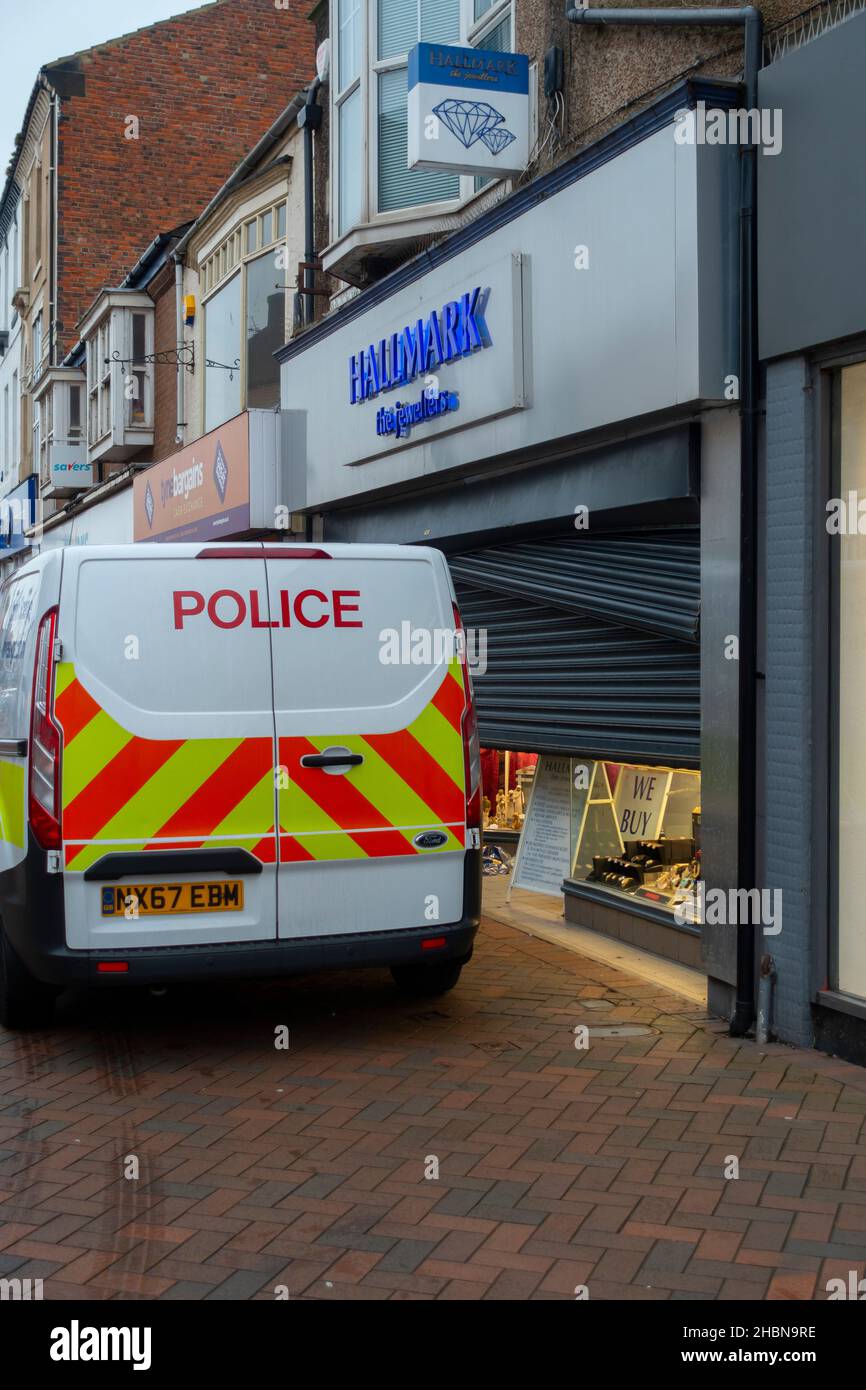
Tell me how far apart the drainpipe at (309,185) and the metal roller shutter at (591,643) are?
4.23 meters

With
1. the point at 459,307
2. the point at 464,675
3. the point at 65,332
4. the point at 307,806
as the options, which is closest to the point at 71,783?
the point at 307,806

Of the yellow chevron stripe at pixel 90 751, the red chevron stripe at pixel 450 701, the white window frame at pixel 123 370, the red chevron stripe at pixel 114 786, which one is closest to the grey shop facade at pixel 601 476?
the red chevron stripe at pixel 450 701

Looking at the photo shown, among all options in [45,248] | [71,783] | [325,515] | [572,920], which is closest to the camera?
[71,783]

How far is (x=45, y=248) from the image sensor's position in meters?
29.6

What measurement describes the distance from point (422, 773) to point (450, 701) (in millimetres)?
351

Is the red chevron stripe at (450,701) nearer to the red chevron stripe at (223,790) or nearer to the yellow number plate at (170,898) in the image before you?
the red chevron stripe at (223,790)

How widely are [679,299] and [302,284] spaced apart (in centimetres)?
723

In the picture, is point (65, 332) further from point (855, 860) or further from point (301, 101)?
point (855, 860)

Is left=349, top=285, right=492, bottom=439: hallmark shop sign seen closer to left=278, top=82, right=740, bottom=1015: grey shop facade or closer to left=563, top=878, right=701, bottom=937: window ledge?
left=278, top=82, right=740, bottom=1015: grey shop facade

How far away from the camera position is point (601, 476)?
26.6 ft

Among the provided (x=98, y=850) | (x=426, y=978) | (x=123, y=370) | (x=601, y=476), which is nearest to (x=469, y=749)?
(x=426, y=978)

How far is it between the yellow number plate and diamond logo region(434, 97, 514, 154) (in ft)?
16.9

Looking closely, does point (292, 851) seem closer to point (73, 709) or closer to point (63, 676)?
point (73, 709)

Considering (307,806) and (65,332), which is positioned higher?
(65,332)
